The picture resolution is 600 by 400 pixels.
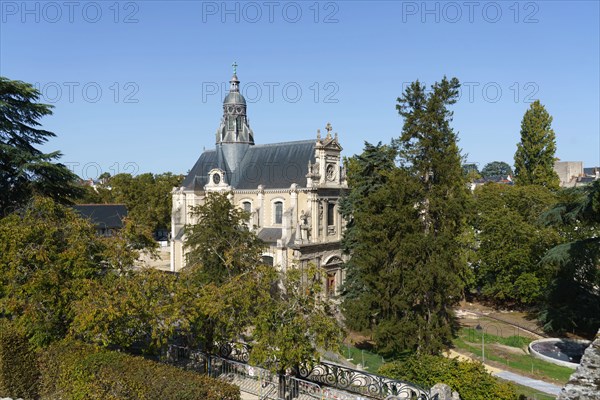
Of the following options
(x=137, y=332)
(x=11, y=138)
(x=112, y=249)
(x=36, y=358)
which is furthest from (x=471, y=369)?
(x=11, y=138)

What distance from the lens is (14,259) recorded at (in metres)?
15.3

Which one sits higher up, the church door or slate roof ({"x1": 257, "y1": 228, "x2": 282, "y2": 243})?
slate roof ({"x1": 257, "y1": 228, "x2": 282, "y2": 243})

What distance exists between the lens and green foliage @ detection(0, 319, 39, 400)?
14570mm

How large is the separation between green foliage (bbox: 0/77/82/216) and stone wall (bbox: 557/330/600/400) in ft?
67.2

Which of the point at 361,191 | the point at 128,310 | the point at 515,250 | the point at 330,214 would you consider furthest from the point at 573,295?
the point at 128,310

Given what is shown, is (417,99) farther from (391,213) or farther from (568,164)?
(568,164)

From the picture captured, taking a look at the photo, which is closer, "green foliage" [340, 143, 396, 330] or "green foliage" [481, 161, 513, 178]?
"green foliage" [340, 143, 396, 330]

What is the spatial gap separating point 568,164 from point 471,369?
88760 mm

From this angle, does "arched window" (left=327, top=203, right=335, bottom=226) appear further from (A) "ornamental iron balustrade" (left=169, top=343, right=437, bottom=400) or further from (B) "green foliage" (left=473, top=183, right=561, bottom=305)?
(A) "ornamental iron balustrade" (left=169, top=343, right=437, bottom=400)

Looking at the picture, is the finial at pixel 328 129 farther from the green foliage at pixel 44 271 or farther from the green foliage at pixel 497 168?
the green foliage at pixel 497 168

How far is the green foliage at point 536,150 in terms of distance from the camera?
1973 inches

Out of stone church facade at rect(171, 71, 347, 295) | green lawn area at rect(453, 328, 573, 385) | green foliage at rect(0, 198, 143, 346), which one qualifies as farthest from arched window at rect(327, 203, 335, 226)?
green foliage at rect(0, 198, 143, 346)

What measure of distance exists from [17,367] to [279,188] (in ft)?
86.8

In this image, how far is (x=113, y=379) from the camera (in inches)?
497
